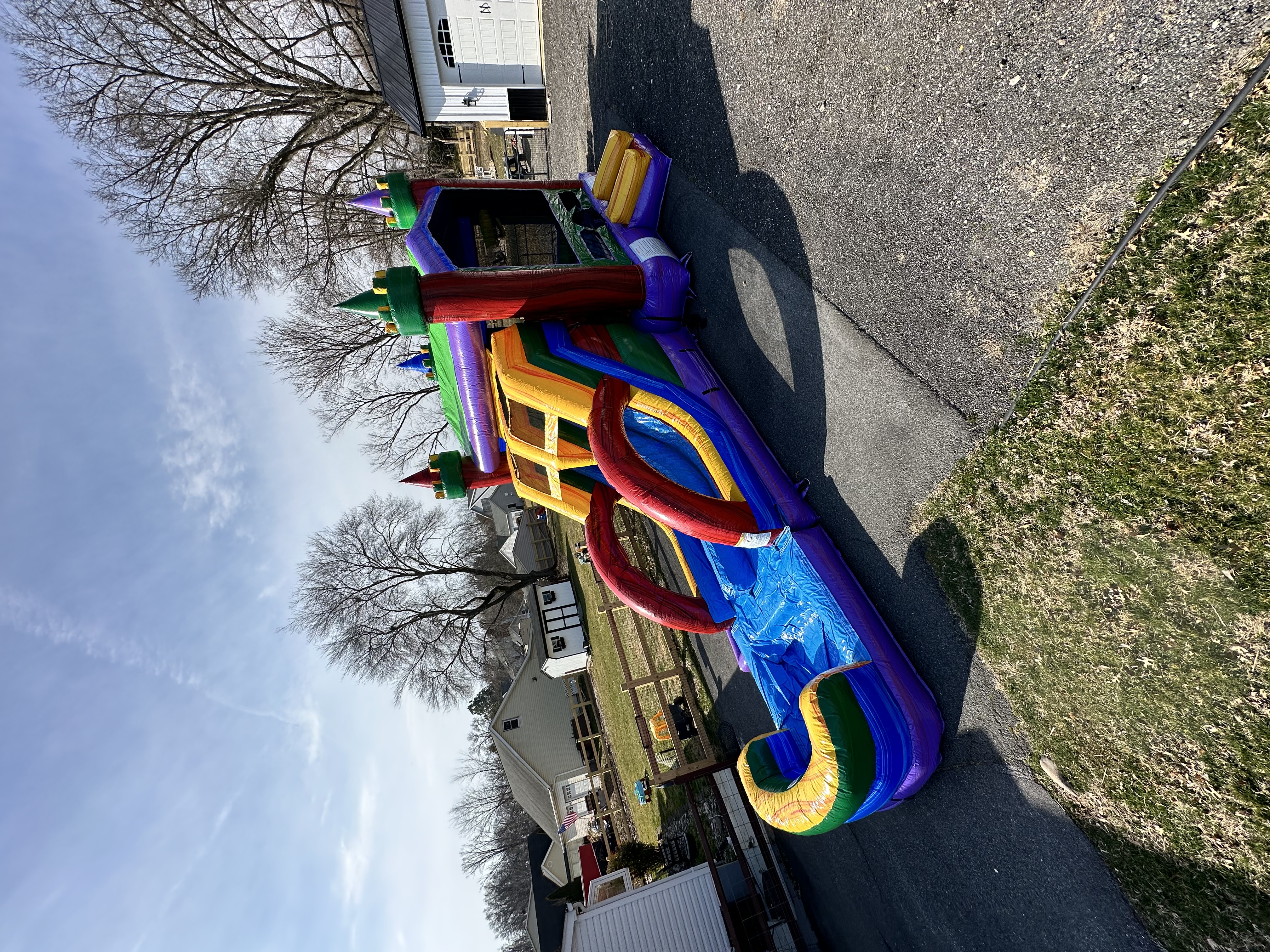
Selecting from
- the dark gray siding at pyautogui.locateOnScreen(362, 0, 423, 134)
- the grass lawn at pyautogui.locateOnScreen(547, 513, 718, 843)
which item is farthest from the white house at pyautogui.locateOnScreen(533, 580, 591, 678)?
the dark gray siding at pyautogui.locateOnScreen(362, 0, 423, 134)

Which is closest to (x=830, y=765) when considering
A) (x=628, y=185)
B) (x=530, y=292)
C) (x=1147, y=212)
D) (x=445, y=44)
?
(x=1147, y=212)

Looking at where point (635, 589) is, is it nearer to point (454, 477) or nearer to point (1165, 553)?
point (454, 477)

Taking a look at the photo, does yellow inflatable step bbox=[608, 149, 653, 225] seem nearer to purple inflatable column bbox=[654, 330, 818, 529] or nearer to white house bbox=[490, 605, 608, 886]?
purple inflatable column bbox=[654, 330, 818, 529]

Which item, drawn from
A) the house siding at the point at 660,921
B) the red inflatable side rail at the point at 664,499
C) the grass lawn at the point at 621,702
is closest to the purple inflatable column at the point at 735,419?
the red inflatable side rail at the point at 664,499

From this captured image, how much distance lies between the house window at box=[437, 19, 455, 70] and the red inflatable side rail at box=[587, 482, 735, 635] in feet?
25.5

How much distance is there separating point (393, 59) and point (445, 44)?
2.85 feet

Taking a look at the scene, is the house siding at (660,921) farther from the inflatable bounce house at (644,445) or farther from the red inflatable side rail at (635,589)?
the red inflatable side rail at (635,589)

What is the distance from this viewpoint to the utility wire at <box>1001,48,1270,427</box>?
8.35 feet

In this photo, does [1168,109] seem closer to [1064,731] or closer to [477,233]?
[1064,731]

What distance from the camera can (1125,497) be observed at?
3.21m

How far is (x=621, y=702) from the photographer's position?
1267cm

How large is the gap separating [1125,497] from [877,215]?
264 cm

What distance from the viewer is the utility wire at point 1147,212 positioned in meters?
2.54

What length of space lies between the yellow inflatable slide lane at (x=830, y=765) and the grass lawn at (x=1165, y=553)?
1.18m
